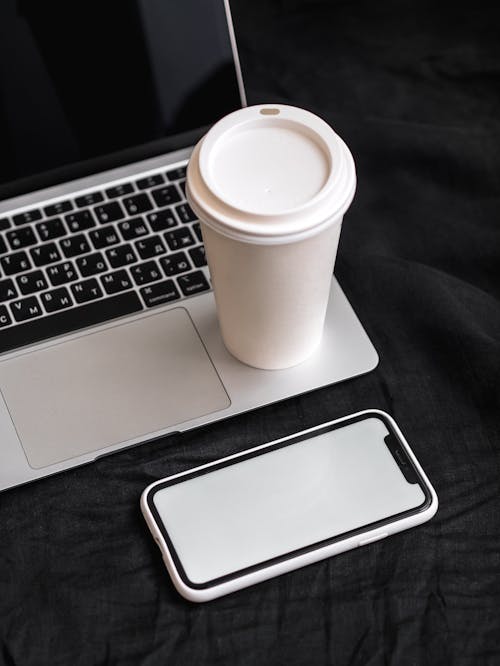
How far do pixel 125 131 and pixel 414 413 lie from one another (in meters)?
0.27

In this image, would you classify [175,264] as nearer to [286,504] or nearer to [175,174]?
[175,174]

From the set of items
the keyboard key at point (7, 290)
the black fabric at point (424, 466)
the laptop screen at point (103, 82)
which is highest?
the laptop screen at point (103, 82)

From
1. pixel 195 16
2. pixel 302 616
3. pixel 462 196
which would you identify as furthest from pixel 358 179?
pixel 302 616

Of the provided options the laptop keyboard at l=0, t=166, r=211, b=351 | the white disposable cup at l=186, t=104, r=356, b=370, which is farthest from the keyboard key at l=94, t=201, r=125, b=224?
the white disposable cup at l=186, t=104, r=356, b=370

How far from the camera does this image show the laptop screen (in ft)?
1.82

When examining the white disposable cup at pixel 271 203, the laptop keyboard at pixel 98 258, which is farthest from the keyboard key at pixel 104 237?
the white disposable cup at pixel 271 203

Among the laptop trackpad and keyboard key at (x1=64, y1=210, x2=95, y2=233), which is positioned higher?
keyboard key at (x1=64, y1=210, x2=95, y2=233)

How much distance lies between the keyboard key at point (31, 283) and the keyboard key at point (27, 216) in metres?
0.04

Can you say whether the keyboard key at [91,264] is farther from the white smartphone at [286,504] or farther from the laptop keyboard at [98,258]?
the white smartphone at [286,504]

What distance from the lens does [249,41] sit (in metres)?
0.76

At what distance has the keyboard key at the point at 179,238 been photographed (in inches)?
23.7

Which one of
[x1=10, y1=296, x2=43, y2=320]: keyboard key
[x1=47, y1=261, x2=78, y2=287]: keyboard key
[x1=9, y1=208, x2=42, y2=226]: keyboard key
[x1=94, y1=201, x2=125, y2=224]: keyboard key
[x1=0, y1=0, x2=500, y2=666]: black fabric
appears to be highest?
[x1=9, y1=208, x2=42, y2=226]: keyboard key

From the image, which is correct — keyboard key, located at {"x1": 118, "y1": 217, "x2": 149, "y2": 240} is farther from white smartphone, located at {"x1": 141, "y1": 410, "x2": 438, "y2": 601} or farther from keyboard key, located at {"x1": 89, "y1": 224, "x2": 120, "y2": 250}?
white smartphone, located at {"x1": 141, "y1": 410, "x2": 438, "y2": 601}

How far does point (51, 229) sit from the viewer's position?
606 millimetres
